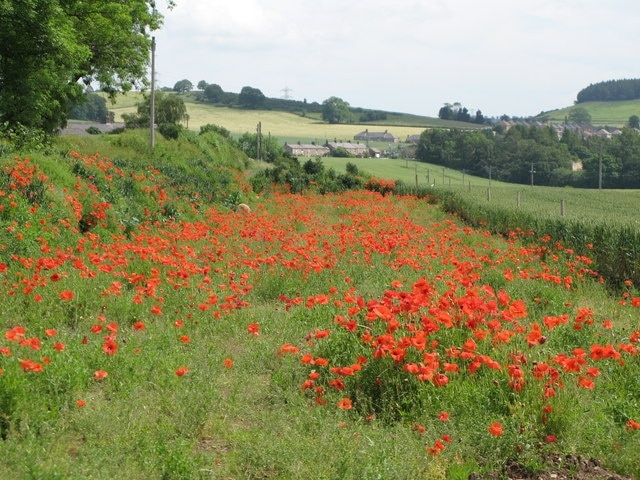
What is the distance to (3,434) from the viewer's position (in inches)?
183

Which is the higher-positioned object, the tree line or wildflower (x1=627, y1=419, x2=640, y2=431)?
the tree line

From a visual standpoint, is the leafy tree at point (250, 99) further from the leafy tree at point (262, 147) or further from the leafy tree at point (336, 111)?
the leafy tree at point (262, 147)

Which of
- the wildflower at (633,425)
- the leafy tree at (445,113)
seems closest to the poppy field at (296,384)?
the wildflower at (633,425)

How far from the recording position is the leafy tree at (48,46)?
20.2 metres

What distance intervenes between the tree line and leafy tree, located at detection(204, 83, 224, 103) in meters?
61.0

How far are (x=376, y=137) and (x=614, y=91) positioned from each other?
95092mm

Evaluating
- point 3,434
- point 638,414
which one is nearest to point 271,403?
point 3,434

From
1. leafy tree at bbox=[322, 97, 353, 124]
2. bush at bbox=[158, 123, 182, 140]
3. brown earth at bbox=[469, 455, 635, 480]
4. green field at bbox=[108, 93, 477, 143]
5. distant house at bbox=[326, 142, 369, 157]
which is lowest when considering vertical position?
brown earth at bbox=[469, 455, 635, 480]

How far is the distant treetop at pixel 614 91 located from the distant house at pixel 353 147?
341 feet

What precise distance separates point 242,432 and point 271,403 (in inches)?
30.5

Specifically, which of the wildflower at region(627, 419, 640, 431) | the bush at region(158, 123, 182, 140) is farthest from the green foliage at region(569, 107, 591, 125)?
the wildflower at region(627, 419, 640, 431)

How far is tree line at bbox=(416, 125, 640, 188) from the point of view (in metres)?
75.0

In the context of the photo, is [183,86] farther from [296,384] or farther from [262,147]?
[296,384]

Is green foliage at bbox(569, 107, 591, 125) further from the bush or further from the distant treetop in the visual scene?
the bush
